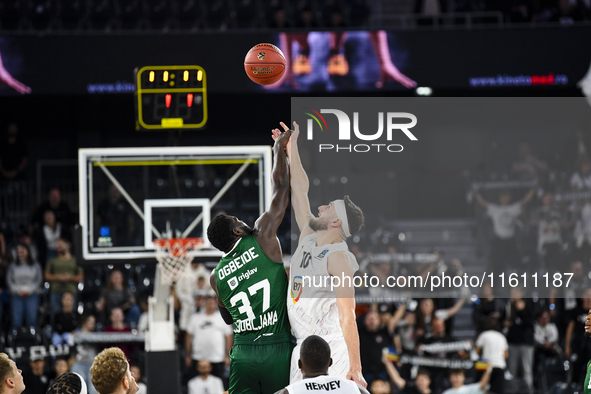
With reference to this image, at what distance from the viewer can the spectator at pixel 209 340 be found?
1028 cm

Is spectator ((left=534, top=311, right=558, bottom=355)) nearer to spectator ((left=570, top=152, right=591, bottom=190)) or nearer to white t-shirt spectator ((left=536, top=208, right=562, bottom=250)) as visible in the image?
white t-shirt spectator ((left=536, top=208, right=562, bottom=250))

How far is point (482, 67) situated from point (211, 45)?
456cm

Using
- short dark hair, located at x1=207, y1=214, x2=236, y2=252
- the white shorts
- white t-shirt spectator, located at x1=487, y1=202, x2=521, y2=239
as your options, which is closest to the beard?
short dark hair, located at x1=207, y1=214, x2=236, y2=252

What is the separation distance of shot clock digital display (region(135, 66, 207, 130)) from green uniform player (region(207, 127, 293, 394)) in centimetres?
285

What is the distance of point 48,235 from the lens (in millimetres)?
12586

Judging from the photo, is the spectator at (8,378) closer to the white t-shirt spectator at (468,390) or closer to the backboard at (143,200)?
the backboard at (143,200)

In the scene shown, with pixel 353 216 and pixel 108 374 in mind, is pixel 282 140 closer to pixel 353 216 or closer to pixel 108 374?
pixel 353 216

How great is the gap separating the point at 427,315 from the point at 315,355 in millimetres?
6227

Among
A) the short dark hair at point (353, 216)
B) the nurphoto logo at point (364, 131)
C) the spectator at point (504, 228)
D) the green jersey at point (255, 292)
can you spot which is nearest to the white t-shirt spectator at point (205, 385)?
the spectator at point (504, 228)

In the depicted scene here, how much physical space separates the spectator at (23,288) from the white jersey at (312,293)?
693 cm

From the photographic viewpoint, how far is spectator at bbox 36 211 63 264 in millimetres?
12539

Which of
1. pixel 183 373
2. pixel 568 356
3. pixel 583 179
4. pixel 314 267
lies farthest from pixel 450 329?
pixel 314 267

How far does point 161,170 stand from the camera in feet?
41.6

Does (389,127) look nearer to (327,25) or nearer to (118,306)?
(118,306)
